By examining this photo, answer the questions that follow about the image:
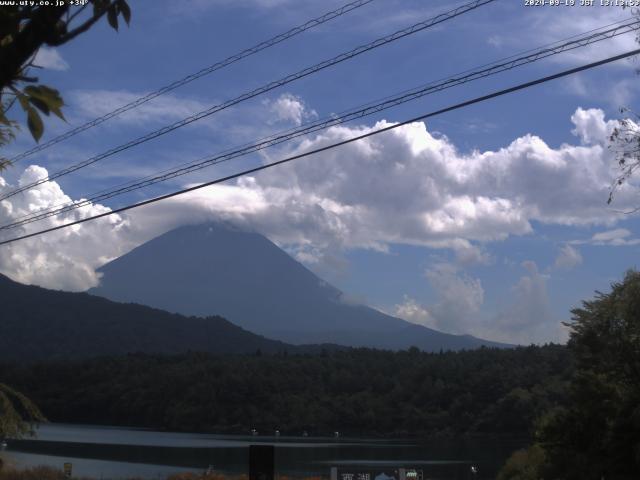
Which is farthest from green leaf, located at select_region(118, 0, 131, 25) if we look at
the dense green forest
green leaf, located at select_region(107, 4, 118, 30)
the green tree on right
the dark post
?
the dense green forest

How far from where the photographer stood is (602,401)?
24781mm

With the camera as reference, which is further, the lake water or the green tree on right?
the lake water

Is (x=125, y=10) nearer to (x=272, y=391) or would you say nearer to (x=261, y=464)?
(x=261, y=464)

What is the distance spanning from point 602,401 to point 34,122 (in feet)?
76.5

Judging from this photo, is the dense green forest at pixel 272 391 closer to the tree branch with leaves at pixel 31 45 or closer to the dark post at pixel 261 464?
the dark post at pixel 261 464

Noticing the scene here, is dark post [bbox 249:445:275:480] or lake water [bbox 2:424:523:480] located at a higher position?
lake water [bbox 2:424:523:480]

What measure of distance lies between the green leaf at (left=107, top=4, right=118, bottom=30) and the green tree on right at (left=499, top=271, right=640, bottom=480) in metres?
21.5

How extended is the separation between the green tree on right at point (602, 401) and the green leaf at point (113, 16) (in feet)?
70.6

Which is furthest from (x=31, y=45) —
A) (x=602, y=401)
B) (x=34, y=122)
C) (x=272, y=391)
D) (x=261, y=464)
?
(x=272, y=391)

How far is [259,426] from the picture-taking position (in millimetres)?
119000

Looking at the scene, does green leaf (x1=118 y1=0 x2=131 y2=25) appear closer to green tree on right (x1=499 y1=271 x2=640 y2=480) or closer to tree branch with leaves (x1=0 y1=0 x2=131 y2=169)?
tree branch with leaves (x1=0 y1=0 x2=131 y2=169)

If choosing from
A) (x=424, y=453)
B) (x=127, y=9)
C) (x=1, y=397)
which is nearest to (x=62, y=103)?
(x=127, y=9)

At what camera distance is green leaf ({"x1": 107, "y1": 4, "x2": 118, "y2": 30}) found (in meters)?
4.41

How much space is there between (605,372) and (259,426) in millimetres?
96241
